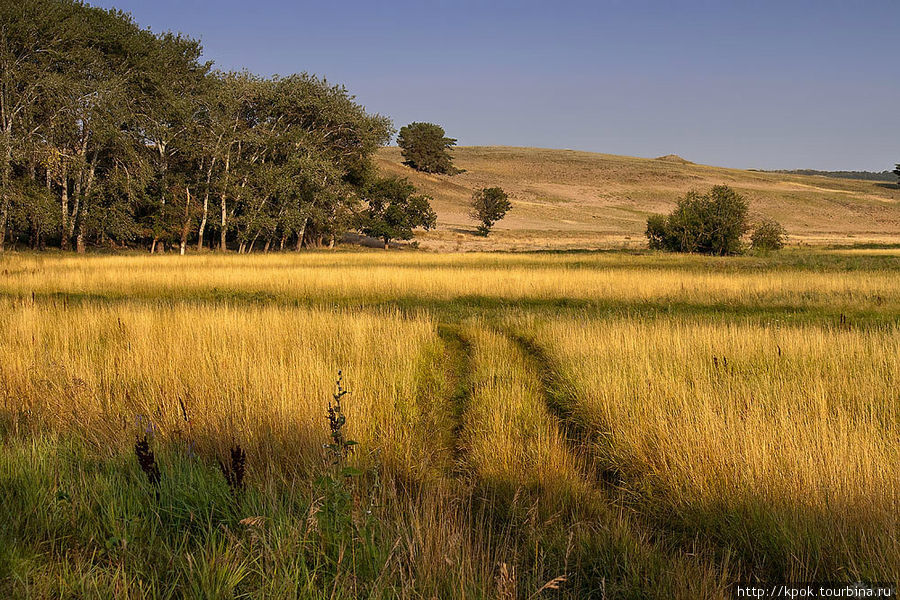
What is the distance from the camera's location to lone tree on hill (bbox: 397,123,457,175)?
4626 inches

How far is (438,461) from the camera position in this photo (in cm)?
529

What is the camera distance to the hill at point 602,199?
7144 cm

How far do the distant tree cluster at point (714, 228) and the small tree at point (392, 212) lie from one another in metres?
21.7

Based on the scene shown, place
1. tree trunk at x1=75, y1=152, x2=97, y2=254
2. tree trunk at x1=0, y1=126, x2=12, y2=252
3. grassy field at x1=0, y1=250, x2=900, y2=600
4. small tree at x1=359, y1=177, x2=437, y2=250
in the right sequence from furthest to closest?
small tree at x1=359, y1=177, x2=437, y2=250, tree trunk at x1=75, y1=152, x2=97, y2=254, tree trunk at x1=0, y1=126, x2=12, y2=252, grassy field at x1=0, y1=250, x2=900, y2=600

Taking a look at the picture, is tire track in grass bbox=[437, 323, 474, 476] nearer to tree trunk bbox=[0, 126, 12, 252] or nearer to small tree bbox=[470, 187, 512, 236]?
tree trunk bbox=[0, 126, 12, 252]

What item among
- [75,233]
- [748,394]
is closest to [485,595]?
[748,394]

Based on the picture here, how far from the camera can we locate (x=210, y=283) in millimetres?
20438

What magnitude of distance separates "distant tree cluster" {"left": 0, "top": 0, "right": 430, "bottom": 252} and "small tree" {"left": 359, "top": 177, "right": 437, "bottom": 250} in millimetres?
4539

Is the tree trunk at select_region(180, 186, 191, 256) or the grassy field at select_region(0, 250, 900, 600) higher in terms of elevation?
the tree trunk at select_region(180, 186, 191, 256)

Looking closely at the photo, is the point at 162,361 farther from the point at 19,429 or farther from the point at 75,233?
the point at 75,233

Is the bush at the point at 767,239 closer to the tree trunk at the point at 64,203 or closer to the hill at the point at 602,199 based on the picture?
the hill at the point at 602,199

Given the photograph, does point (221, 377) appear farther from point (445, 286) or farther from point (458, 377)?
point (445, 286)

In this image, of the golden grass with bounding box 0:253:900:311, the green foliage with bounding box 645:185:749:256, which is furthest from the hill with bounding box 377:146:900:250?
the golden grass with bounding box 0:253:900:311

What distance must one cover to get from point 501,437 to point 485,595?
2540 mm
